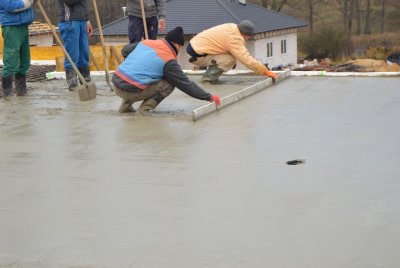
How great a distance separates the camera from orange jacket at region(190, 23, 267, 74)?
7457 millimetres

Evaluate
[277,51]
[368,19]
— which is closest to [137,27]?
[277,51]

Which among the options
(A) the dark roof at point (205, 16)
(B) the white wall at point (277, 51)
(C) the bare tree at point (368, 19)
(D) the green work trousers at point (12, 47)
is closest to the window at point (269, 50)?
(B) the white wall at point (277, 51)

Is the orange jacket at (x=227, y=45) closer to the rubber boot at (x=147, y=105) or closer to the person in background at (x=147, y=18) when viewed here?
the person in background at (x=147, y=18)

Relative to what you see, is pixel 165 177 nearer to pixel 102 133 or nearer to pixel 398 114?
pixel 102 133

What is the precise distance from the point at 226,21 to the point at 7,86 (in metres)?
18.3

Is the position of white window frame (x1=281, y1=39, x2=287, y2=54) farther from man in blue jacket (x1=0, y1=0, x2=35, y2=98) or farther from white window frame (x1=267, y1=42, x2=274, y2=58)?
man in blue jacket (x1=0, y1=0, x2=35, y2=98)

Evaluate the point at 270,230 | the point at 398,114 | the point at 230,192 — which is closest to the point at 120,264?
the point at 270,230

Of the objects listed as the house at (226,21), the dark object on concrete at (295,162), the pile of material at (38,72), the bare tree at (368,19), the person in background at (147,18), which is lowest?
the bare tree at (368,19)

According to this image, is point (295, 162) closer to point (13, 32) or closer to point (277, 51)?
point (13, 32)

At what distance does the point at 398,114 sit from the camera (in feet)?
19.2

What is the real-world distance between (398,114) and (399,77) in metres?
2.15

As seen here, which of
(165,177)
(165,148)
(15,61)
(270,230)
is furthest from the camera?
(15,61)

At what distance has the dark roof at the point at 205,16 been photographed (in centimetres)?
2514

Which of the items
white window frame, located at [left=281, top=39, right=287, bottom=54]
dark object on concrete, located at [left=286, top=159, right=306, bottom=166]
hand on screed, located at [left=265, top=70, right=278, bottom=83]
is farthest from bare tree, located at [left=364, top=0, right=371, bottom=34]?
dark object on concrete, located at [left=286, top=159, right=306, bottom=166]
